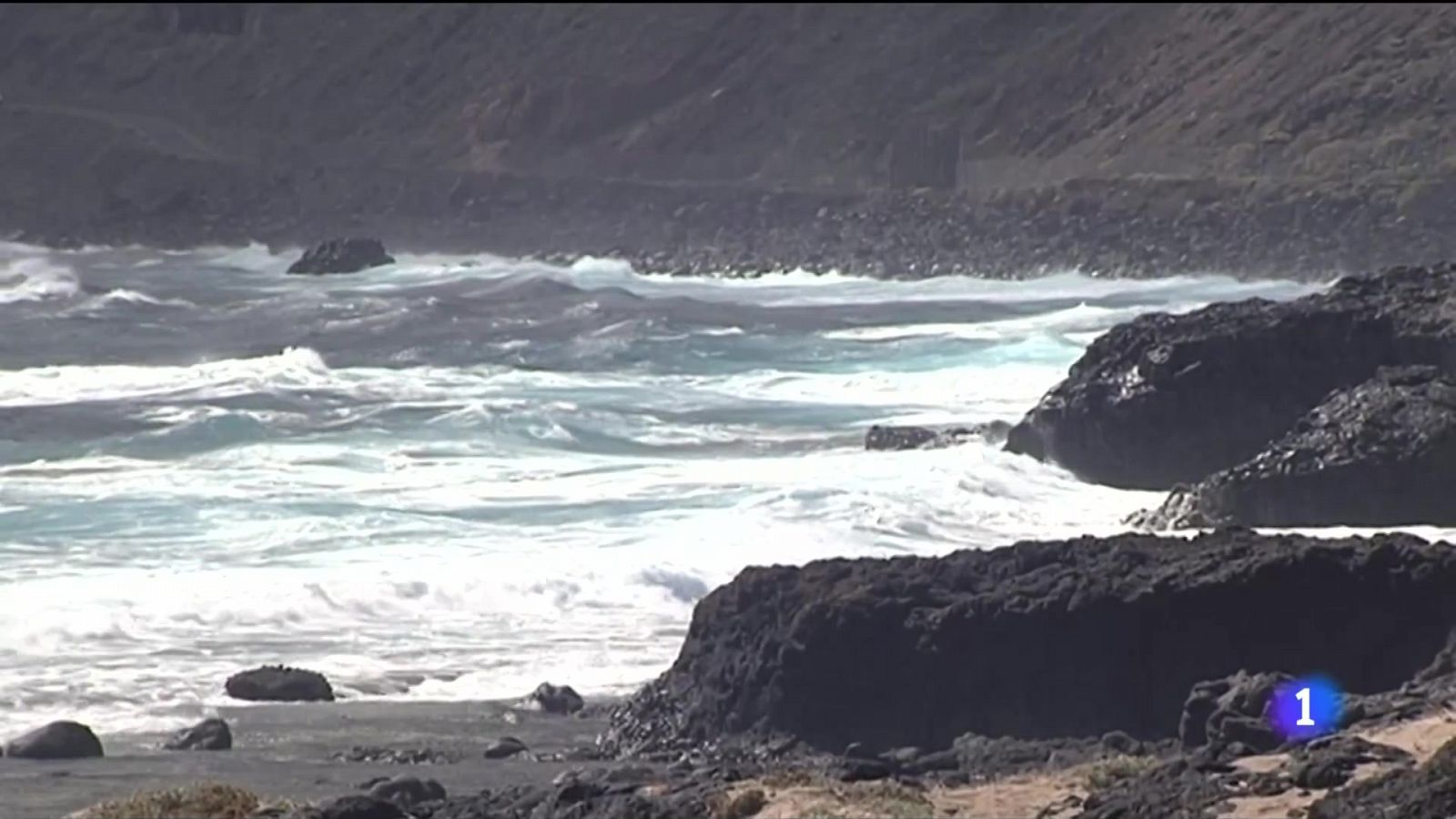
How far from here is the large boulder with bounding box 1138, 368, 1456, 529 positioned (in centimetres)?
2502

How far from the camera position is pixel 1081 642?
1767 centimetres

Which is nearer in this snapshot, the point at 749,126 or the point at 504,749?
the point at 504,749

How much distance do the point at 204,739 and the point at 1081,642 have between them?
4.19 metres

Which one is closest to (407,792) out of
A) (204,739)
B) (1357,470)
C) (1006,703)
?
(204,739)

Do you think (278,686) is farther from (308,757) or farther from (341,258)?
(341,258)

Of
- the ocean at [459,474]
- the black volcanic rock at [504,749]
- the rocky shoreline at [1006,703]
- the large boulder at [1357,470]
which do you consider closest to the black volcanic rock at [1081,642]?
the rocky shoreline at [1006,703]

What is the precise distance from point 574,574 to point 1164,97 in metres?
50.5

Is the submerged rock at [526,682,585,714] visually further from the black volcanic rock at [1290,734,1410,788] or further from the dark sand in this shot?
the black volcanic rock at [1290,734,1410,788]

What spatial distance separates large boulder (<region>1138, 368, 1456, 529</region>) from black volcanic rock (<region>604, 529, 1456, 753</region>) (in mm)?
6829

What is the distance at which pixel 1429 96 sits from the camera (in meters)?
66.8

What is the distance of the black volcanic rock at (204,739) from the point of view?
60.5 ft

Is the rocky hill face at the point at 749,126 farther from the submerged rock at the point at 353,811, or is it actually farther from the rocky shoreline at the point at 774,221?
the submerged rock at the point at 353,811

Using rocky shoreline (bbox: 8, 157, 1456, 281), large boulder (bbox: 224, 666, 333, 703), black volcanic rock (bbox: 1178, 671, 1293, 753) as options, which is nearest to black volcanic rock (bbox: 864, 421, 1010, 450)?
large boulder (bbox: 224, 666, 333, 703)

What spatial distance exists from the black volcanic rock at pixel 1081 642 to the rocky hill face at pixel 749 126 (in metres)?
40.9
